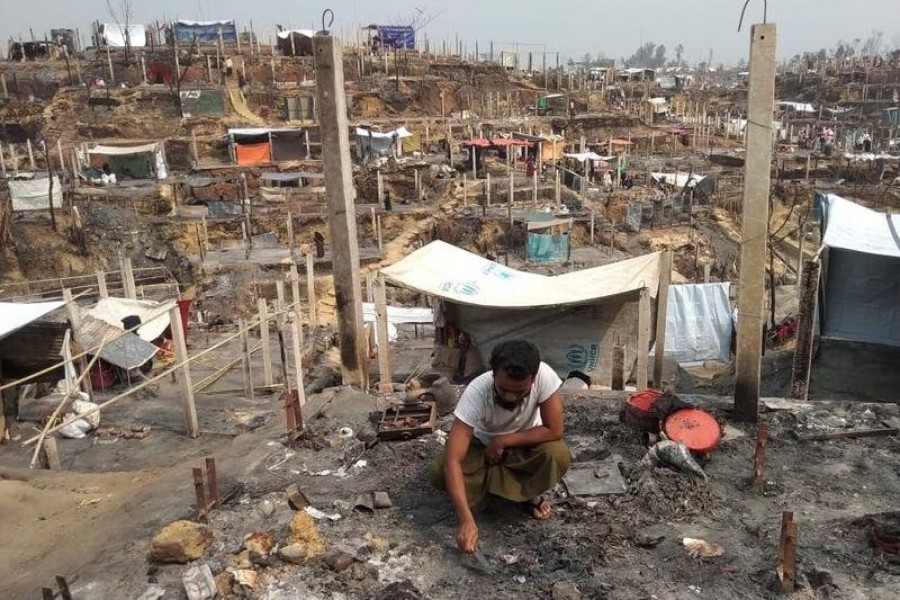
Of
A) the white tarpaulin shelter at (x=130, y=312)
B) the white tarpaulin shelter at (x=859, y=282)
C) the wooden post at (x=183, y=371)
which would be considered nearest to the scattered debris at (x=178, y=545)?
the wooden post at (x=183, y=371)

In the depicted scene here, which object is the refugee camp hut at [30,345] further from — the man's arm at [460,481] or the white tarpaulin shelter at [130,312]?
the man's arm at [460,481]

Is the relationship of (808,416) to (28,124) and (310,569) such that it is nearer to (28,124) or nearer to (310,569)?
(310,569)

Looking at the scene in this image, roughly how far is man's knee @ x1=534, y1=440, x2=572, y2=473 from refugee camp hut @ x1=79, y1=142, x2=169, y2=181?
24.3 metres

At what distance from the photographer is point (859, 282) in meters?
8.22

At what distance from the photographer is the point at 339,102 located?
630 centimetres

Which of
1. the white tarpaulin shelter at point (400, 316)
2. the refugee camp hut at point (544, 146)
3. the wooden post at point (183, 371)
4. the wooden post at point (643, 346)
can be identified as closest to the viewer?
the wooden post at point (643, 346)

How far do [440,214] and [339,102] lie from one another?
1522 cm

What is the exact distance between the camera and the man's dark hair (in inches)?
129

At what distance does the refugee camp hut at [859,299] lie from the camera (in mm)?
8000

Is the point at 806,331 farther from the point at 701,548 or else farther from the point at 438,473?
the point at 438,473

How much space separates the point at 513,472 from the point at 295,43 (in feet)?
127

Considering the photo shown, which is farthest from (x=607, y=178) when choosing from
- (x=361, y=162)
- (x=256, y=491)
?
(x=256, y=491)

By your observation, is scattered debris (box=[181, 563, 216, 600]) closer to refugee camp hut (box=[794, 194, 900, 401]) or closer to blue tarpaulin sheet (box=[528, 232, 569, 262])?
refugee camp hut (box=[794, 194, 900, 401])

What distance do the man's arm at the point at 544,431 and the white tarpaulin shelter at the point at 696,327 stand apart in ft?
27.6
